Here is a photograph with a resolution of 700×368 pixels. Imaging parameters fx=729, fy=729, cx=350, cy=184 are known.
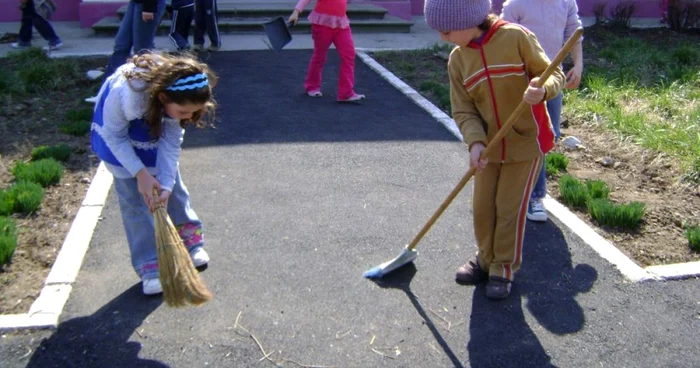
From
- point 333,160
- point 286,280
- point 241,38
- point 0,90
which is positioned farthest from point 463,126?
point 241,38

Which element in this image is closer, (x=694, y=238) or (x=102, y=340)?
(x=102, y=340)

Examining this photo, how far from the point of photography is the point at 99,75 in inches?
319

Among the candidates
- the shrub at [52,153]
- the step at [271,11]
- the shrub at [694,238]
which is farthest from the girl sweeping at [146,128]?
the step at [271,11]

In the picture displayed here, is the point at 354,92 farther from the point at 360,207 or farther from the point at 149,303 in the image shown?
the point at 149,303

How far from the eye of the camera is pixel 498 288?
379cm

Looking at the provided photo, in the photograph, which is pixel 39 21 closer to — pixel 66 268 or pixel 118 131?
pixel 66 268

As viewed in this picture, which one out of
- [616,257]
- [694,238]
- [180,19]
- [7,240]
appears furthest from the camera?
[180,19]

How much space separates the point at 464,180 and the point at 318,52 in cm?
405

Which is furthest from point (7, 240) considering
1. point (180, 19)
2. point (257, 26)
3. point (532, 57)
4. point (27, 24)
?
point (257, 26)

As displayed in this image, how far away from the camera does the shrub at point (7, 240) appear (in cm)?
401

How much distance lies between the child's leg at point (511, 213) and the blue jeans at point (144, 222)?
1.56 meters

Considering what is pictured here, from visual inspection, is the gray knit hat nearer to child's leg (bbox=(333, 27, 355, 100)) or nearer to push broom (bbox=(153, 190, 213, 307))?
push broom (bbox=(153, 190, 213, 307))

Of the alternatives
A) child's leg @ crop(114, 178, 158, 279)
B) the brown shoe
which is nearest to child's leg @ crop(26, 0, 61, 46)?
child's leg @ crop(114, 178, 158, 279)

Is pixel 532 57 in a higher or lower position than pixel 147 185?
higher
